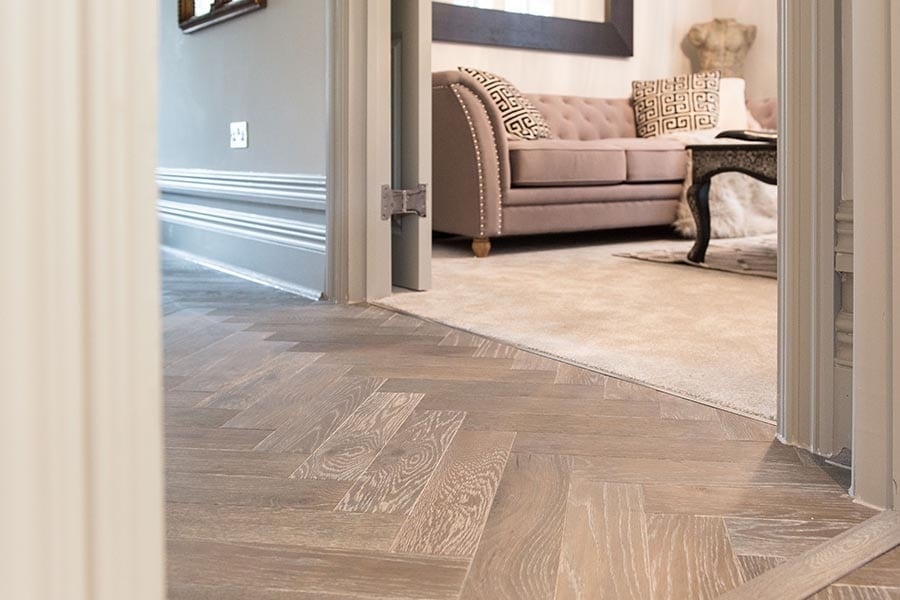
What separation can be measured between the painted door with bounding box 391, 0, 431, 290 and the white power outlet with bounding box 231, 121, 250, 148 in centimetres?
69

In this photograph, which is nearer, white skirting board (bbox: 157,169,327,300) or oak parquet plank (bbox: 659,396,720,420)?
oak parquet plank (bbox: 659,396,720,420)

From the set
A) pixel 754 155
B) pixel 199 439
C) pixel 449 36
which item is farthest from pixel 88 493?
pixel 449 36

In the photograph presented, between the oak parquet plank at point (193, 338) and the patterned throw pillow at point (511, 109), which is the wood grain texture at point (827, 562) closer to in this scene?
the oak parquet plank at point (193, 338)

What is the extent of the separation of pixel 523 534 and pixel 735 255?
3.26 meters

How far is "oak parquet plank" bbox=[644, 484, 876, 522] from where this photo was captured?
1.09 meters

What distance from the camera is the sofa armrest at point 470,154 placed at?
417 cm

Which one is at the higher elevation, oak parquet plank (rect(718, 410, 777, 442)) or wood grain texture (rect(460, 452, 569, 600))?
oak parquet plank (rect(718, 410, 777, 442))

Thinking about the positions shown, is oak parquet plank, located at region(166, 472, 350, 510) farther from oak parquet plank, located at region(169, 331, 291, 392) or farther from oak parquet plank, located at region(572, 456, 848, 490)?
oak parquet plank, located at region(169, 331, 291, 392)

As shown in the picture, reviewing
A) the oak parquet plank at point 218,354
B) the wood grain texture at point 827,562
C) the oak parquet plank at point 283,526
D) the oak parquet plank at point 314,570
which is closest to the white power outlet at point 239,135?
the oak parquet plank at point 218,354

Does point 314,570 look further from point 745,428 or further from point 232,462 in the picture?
point 745,428

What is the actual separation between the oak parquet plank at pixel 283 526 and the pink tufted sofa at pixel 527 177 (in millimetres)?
3172

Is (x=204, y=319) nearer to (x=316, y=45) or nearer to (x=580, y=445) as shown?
(x=316, y=45)

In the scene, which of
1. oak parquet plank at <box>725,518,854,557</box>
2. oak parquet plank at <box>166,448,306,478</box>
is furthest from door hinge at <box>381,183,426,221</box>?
oak parquet plank at <box>725,518,854,557</box>

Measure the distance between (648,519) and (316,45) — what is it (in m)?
2.25
